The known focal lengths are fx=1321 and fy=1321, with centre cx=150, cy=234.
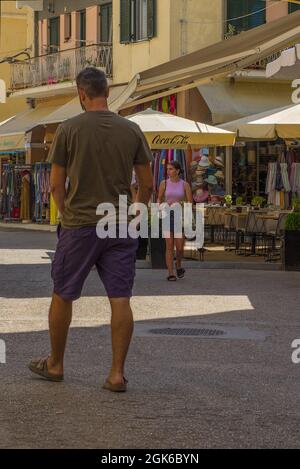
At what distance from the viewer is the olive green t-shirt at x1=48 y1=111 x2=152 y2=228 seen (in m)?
8.23

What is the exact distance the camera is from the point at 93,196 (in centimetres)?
825

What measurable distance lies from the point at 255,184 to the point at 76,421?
2873cm

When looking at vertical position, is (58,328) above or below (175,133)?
below

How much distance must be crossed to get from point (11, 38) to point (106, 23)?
40.7 feet

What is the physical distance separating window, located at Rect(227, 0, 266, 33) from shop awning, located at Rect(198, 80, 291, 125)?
1523 millimetres

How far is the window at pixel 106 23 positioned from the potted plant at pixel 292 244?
20.4 meters

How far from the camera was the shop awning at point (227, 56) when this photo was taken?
18.2 meters

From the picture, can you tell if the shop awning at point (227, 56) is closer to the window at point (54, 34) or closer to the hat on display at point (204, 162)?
the hat on display at point (204, 162)

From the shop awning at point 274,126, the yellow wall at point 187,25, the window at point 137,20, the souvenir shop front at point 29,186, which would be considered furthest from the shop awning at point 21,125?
the shop awning at point 274,126

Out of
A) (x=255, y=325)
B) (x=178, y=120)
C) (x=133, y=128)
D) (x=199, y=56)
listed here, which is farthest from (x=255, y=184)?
(x=133, y=128)

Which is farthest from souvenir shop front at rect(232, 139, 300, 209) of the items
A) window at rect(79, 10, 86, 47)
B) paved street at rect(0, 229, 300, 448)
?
paved street at rect(0, 229, 300, 448)

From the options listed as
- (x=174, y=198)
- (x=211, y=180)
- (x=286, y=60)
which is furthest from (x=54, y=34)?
(x=174, y=198)

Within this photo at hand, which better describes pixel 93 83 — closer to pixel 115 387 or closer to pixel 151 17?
pixel 115 387

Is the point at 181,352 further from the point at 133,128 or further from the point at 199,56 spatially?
the point at 199,56
